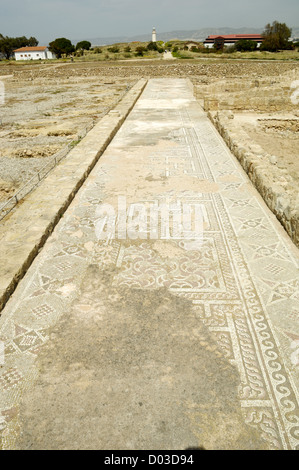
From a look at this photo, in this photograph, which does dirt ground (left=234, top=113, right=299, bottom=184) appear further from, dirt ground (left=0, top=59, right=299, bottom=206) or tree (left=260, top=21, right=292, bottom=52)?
tree (left=260, top=21, right=292, bottom=52)

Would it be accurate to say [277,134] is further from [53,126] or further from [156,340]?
[156,340]

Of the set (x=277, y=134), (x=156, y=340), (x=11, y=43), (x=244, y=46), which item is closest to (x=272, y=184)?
(x=156, y=340)

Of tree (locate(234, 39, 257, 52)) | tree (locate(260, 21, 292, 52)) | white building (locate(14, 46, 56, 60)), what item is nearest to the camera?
tree (locate(260, 21, 292, 52))

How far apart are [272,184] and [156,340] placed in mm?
3162

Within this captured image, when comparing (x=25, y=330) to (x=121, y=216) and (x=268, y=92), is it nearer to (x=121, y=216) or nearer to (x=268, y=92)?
(x=121, y=216)

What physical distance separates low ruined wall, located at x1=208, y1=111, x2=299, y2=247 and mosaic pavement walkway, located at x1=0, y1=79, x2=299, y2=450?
0.15 metres

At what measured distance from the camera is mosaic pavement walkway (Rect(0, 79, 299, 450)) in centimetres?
191

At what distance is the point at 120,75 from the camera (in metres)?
25.2

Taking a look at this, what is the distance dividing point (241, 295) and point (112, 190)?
294cm

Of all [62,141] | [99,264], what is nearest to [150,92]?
[62,141]

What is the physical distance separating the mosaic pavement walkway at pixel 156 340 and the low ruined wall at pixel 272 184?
5.9 inches

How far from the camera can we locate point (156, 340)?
2469 millimetres

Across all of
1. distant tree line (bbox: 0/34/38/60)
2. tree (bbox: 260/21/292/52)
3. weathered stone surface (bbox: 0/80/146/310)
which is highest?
distant tree line (bbox: 0/34/38/60)

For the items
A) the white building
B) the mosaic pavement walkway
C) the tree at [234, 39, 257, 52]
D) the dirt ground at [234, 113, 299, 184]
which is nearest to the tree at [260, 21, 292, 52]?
the tree at [234, 39, 257, 52]
